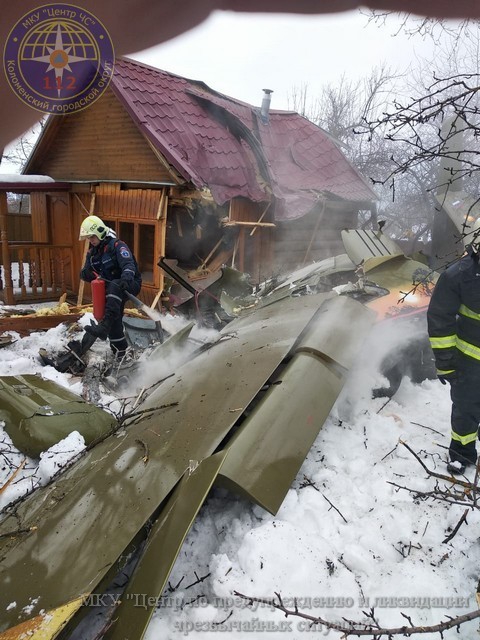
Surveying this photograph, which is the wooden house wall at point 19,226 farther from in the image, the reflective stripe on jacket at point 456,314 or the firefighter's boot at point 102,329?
the reflective stripe on jacket at point 456,314

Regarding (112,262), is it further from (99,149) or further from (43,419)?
(99,149)

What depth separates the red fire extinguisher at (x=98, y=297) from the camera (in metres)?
5.46

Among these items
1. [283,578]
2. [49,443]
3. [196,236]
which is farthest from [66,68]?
[196,236]

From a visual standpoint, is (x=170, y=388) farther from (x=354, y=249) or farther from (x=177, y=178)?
(x=177, y=178)

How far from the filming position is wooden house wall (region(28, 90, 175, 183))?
863cm

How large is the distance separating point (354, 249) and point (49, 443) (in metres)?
4.14

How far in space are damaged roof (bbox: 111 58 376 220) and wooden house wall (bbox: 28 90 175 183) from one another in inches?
17.8

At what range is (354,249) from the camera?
552 cm

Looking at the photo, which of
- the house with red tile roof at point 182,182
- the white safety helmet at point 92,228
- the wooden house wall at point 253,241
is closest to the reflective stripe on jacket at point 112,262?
the white safety helmet at point 92,228

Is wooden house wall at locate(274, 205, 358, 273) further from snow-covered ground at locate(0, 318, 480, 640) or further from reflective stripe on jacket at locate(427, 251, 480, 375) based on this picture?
snow-covered ground at locate(0, 318, 480, 640)

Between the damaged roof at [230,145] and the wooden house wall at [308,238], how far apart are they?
0.67 meters

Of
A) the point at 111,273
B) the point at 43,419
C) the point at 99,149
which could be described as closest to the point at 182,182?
the point at 99,149

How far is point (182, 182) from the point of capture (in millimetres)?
7844

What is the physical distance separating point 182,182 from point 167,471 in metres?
6.43
